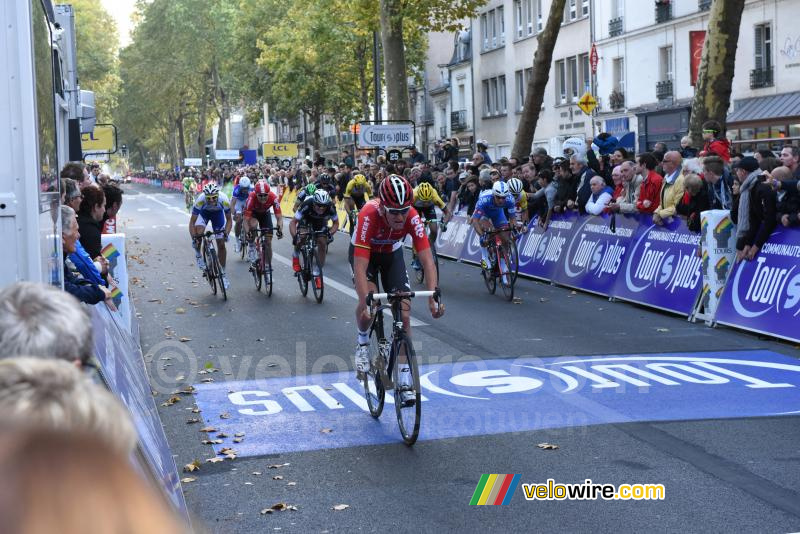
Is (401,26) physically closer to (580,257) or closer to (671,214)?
(580,257)

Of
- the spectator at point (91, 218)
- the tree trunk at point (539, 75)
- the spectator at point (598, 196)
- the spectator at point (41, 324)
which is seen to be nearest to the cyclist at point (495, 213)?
the spectator at point (598, 196)

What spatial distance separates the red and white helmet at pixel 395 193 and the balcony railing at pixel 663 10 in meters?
35.2

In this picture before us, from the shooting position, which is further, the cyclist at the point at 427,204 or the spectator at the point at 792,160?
the cyclist at the point at 427,204

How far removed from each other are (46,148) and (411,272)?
14734 mm

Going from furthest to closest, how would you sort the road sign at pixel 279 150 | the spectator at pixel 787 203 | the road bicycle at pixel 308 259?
the road sign at pixel 279 150 → the road bicycle at pixel 308 259 → the spectator at pixel 787 203

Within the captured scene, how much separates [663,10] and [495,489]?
38057mm

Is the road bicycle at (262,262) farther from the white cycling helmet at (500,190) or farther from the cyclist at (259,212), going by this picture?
the white cycling helmet at (500,190)

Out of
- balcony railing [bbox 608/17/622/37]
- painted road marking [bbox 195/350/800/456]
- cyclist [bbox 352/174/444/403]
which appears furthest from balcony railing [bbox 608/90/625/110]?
cyclist [bbox 352/174/444/403]

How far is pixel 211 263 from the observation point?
18109 mm

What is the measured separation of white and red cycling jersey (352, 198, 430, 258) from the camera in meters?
9.28

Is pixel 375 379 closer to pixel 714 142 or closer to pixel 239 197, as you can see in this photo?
pixel 714 142

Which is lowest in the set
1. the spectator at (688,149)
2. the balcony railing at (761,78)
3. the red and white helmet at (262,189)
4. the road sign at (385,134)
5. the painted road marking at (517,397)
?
the painted road marking at (517,397)

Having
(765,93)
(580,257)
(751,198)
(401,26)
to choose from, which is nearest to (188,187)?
(401,26)

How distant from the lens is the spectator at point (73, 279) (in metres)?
7.70
